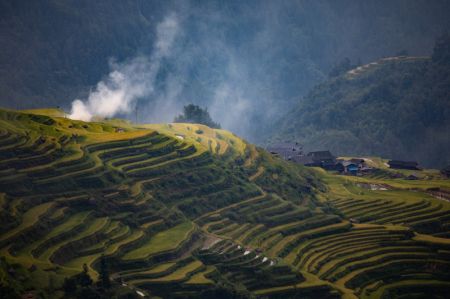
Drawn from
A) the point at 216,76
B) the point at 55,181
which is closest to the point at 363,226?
the point at 55,181

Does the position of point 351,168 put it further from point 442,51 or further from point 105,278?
point 442,51

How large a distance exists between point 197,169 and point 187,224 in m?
8.90

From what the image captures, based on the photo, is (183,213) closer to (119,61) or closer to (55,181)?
(55,181)

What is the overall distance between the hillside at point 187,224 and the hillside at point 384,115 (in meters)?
45.8

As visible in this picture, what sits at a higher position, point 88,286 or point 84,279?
point 84,279

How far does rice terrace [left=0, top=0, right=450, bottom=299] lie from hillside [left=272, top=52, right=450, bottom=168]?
1.02 feet

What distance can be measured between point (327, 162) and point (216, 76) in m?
63.9

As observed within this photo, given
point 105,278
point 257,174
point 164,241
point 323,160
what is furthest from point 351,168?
point 105,278

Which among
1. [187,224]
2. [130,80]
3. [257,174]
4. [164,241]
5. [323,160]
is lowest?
[164,241]

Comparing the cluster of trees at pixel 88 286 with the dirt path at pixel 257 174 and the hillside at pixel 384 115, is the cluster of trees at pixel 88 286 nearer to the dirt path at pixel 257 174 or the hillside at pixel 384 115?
the dirt path at pixel 257 174

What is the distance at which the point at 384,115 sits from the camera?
125188 mm

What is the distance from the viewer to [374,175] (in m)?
87.8

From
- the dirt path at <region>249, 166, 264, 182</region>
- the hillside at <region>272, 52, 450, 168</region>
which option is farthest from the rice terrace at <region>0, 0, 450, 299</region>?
the hillside at <region>272, 52, 450, 168</region>

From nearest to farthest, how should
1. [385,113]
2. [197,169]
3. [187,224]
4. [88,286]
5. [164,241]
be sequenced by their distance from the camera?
[88,286], [164,241], [187,224], [197,169], [385,113]
